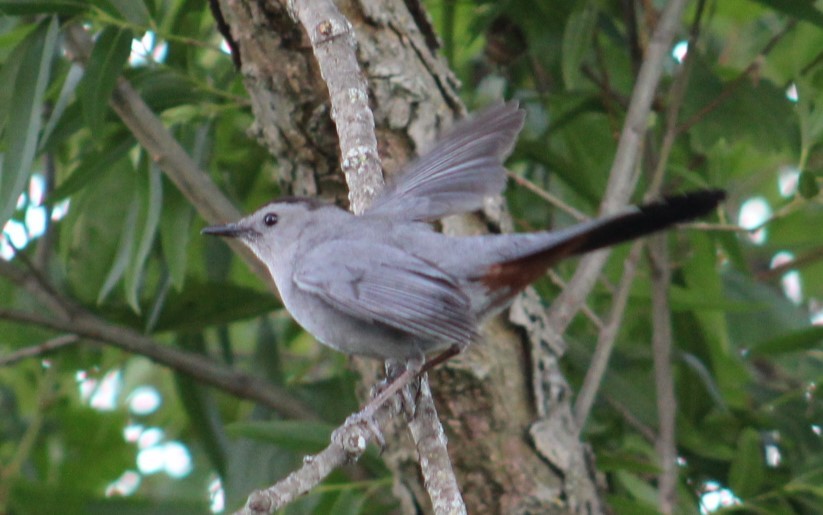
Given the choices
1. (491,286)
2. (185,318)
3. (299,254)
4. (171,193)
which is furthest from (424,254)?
(185,318)

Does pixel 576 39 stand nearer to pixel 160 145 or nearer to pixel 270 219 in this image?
pixel 270 219

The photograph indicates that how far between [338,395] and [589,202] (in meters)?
1.33

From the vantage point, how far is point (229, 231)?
3436 millimetres

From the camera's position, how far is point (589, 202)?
4.41 meters

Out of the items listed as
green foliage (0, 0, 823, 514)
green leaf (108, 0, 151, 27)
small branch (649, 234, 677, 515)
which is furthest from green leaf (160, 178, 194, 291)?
small branch (649, 234, 677, 515)

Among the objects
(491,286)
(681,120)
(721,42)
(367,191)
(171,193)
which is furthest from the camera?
(721,42)

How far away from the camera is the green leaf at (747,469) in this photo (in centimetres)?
376

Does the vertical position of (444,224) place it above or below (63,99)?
below

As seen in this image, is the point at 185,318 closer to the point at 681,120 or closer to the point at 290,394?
→ the point at 290,394

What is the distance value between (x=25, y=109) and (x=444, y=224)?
55.2 inches

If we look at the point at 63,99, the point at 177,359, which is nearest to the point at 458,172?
the point at 63,99

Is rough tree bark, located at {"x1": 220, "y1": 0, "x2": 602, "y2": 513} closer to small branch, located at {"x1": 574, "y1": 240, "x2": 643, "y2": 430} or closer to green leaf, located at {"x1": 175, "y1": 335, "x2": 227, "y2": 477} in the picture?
small branch, located at {"x1": 574, "y1": 240, "x2": 643, "y2": 430}

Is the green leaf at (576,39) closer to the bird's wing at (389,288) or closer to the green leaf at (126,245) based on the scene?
the bird's wing at (389,288)

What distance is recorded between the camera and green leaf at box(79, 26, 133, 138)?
11.0 feet
